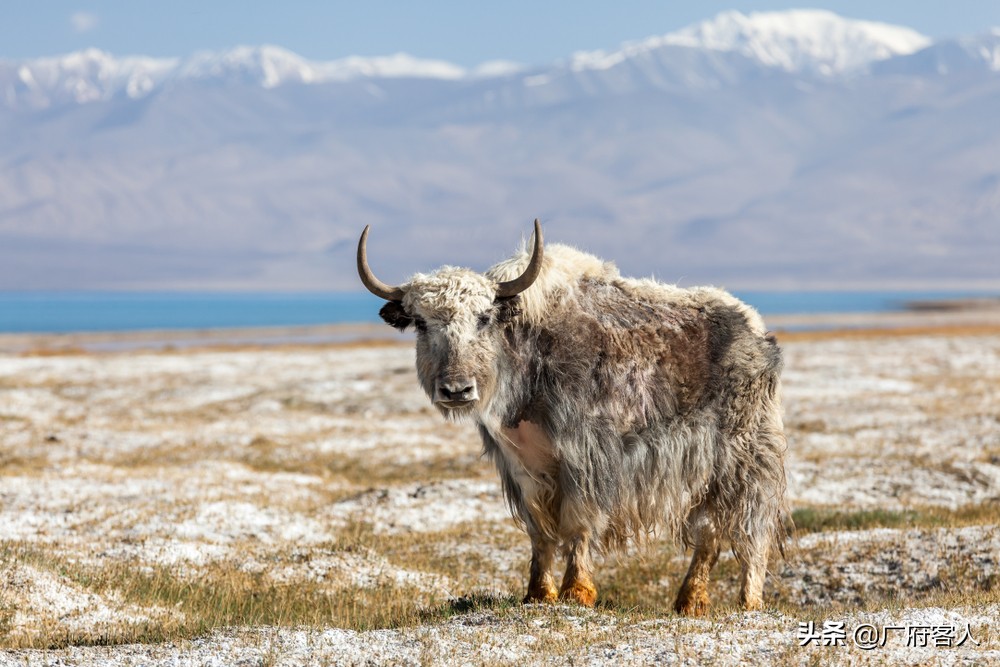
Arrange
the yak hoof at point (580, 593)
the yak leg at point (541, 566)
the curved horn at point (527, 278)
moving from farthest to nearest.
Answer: the yak leg at point (541, 566)
the yak hoof at point (580, 593)
the curved horn at point (527, 278)

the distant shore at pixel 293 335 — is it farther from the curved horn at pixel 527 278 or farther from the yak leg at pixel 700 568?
the yak leg at pixel 700 568

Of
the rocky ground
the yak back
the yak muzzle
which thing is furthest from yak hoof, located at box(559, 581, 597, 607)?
the yak muzzle

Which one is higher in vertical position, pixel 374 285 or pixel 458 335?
pixel 374 285

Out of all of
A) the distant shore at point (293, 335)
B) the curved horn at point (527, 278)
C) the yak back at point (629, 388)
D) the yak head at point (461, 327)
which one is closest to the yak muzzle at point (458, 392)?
the yak head at point (461, 327)

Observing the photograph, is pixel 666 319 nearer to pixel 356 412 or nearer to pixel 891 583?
pixel 891 583

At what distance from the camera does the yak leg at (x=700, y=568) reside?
32.5ft

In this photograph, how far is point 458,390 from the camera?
8898 millimetres

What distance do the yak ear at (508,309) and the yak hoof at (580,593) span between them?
2326mm

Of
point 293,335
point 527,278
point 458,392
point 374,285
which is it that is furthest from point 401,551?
point 293,335

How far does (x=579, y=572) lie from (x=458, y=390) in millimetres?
2005

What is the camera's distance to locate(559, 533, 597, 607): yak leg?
9562 millimetres

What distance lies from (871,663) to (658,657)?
4.46 ft

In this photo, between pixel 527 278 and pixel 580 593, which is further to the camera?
pixel 580 593

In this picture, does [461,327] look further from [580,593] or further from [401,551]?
[401,551]
